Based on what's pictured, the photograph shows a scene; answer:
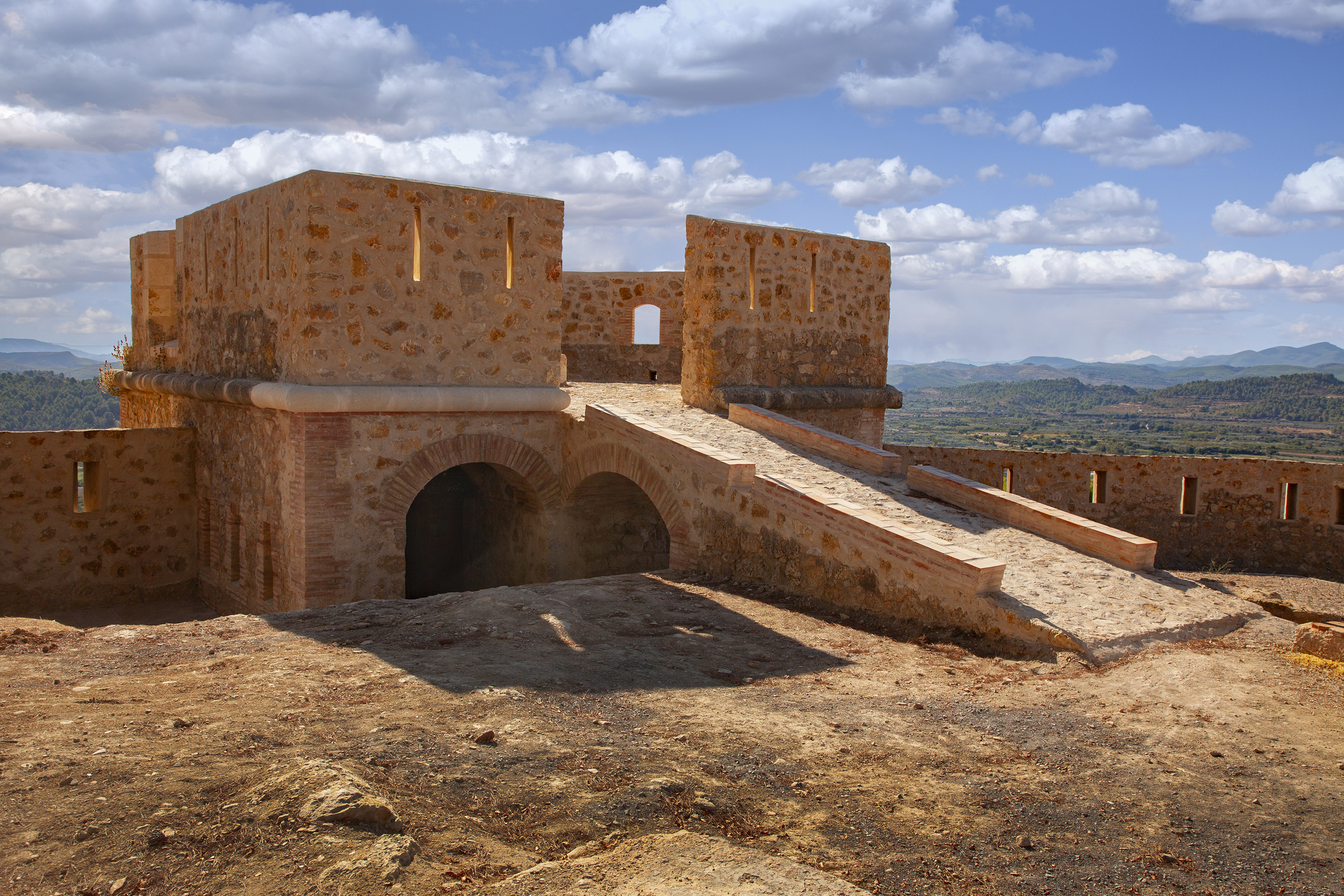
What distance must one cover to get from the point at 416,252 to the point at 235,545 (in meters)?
3.89

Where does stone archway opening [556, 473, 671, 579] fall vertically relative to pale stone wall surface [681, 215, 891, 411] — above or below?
below

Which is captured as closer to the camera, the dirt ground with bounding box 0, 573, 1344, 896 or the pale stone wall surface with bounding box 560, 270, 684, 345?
the dirt ground with bounding box 0, 573, 1344, 896

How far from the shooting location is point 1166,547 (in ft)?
47.8

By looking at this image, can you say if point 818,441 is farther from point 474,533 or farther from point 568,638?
point 474,533

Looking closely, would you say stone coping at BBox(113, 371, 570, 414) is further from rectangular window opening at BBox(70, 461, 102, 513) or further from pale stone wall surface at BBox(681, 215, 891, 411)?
pale stone wall surface at BBox(681, 215, 891, 411)

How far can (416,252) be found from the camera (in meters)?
9.41

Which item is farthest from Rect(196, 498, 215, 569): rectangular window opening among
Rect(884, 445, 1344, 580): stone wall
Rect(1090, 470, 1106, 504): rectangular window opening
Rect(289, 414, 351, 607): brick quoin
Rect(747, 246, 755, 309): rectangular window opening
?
Rect(1090, 470, 1106, 504): rectangular window opening

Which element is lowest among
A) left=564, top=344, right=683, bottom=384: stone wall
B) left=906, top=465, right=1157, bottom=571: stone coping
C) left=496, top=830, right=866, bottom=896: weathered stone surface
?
left=496, top=830, right=866, bottom=896: weathered stone surface

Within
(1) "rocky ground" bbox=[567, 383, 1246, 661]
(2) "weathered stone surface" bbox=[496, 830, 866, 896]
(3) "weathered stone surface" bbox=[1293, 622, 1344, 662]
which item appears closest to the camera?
(2) "weathered stone surface" bbox=[496, 830, 866, 896]

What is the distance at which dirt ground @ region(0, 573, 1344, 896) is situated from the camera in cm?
329

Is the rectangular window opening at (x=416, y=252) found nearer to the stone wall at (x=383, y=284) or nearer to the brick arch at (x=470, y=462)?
the stone wall at (x=383, y=284)

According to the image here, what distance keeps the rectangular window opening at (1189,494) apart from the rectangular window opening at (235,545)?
42.5ft

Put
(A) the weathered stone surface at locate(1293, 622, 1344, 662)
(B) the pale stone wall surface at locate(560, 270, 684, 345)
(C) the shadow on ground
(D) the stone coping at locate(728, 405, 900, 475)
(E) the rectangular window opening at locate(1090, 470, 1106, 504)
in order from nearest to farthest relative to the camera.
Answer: (C) the shadow on ground → (A) the weathered stone surface at locate(1293, 622, 1344, 662) → (D) the stone coping at locate(728, 405, 900, 475) → (E) the rectangular window opening at locate(1090, 470, 1106, 504) → (B) the pale stone wall surface at locate(560, 270, 684, 345)

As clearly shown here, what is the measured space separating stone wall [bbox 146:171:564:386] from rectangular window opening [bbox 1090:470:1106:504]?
898cm
